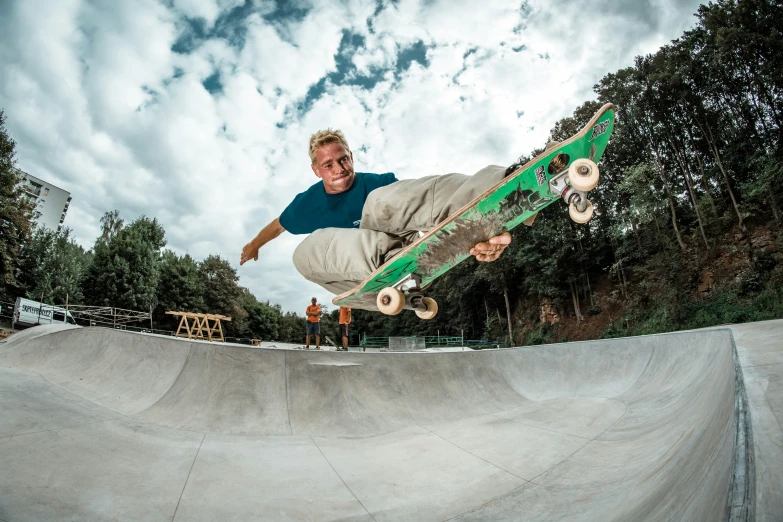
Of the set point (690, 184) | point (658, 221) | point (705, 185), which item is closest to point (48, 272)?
point (658, 221)

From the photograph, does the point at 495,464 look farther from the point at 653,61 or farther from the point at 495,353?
the point at 653,61

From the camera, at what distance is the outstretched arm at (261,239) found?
156 inches

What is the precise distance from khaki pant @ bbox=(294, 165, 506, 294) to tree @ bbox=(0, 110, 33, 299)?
2398 centimetres

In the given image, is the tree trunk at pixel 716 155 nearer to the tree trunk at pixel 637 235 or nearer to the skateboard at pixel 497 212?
the tree trunk at pixel 637 235

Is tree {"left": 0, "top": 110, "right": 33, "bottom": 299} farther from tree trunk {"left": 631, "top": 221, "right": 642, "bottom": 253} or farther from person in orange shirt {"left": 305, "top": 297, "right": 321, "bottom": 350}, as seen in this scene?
tree trunk {"left": 631, "top": 221, "right": 642, "bottom": 253}

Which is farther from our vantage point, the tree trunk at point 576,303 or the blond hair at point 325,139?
the tree trunk at point 576,303

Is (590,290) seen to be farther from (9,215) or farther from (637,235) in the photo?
(9,215)

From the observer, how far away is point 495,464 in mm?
2902

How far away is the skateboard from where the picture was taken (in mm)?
2750

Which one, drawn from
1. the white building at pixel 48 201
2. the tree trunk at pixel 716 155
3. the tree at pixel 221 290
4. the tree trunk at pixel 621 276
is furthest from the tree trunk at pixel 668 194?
the white building at pixel 48 201

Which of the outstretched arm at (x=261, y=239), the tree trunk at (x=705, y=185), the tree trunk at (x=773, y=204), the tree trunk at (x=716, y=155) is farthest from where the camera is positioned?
the tree trunk at (x=705, y=185)

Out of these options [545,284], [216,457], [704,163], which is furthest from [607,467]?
[704,163]

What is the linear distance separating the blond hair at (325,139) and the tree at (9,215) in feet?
77.6

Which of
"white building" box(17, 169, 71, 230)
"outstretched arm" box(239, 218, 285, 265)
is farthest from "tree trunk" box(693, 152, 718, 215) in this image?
"white building" box(17, 169, 71, 230)
